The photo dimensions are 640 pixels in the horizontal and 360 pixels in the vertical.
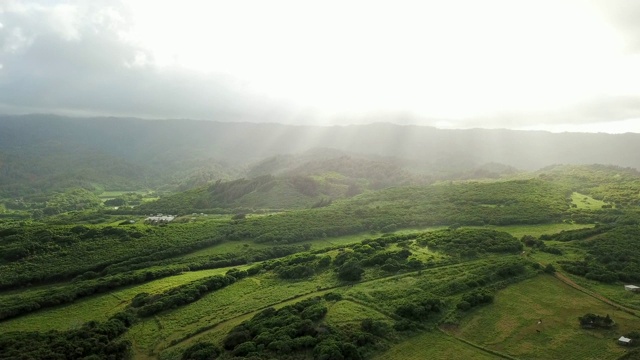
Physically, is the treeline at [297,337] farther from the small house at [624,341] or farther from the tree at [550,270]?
the tree at [550,270]

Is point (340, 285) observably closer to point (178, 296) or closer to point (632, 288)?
point (178, 296)

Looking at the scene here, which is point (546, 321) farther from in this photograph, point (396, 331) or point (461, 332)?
point (396, 331)

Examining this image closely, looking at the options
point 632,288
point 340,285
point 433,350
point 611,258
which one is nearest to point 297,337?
point 433,350

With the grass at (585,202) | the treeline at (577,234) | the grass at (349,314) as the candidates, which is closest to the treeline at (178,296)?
the grass at (349,314)

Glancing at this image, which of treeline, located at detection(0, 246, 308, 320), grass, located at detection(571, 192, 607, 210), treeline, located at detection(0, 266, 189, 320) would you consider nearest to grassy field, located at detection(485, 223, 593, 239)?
grass, located at detection(571, 192, 607, 210)

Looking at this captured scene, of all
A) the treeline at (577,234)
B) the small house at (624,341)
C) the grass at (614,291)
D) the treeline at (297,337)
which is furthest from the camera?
the treeline at (577,234)

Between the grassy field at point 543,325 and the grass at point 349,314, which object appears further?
the grass at point 349,314

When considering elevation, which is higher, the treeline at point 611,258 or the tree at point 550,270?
the treeline at point 611,258
